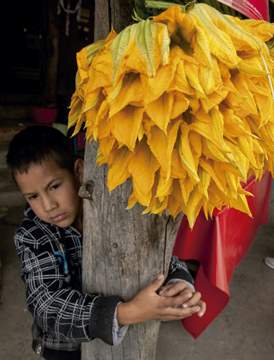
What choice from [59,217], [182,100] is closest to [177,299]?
[59,217]

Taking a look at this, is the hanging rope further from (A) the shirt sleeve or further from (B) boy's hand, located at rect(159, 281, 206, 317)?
(B) boy's hand, located at rect(159, 281, 206, 317)

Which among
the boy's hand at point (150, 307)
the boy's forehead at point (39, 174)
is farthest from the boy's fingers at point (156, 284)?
the boy's forehead at point (39, 174)

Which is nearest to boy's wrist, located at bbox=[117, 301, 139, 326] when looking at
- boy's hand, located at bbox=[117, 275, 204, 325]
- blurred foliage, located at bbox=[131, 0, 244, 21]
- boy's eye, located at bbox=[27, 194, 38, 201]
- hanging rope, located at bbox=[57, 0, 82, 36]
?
boy's hand, located at bbox=[117, 275, 204, 325]

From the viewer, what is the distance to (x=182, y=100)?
588 millimetres

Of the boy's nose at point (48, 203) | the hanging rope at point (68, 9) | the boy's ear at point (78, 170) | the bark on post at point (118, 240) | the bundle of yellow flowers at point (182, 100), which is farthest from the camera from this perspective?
the hanging rope at point (68, 9)

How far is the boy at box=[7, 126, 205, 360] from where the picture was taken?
106 centimetres

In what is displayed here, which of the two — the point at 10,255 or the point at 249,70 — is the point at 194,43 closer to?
the point at 249,70

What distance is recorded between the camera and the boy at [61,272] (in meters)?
1.06

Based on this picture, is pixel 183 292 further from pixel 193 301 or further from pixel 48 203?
pixel 48 203

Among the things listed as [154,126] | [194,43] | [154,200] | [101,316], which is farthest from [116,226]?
[194,43]

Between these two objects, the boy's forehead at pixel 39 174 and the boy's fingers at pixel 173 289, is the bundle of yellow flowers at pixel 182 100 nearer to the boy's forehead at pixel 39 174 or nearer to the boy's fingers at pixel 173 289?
the boy's fingers at pixel 173 289

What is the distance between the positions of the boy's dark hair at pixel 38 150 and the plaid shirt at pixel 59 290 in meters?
0.18

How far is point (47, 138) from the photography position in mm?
1398

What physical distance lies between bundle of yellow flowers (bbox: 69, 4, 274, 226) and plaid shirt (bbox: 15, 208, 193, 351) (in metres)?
0.54
